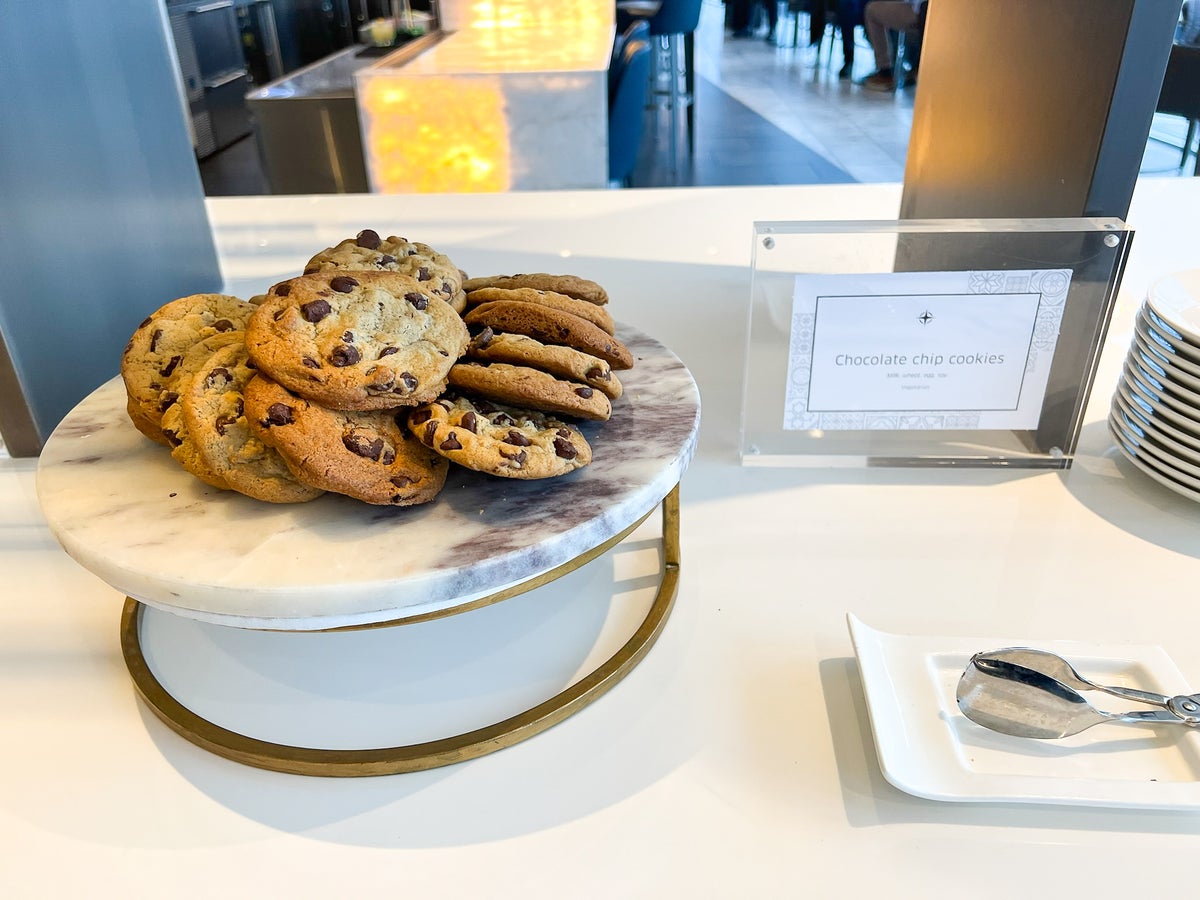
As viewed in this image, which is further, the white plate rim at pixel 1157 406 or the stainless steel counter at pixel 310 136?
the stainless steel counter at pixel 310 136

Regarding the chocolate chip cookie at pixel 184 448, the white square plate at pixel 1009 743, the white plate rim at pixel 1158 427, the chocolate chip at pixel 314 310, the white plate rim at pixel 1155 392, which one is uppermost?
the chocolate chip at pixel 314 310

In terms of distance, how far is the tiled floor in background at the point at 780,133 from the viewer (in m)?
3.48

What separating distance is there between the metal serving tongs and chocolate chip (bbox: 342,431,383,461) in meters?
0.35

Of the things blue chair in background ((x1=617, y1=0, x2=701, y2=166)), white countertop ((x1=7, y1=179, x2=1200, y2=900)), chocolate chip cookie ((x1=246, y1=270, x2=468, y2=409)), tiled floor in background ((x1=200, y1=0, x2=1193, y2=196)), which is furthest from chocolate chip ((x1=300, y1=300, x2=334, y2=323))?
blue chair in background ((x1=617, y1=0, x2=701, y2=166))

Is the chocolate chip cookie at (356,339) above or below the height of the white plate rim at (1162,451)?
above

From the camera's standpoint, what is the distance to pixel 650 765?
0.49 metres

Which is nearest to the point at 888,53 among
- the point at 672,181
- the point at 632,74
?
the point at 672,181

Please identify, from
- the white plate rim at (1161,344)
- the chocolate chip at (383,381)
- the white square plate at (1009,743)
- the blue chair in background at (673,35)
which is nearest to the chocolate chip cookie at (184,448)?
the chocolate chip at (383,381)

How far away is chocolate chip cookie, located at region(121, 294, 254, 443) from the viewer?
0.50 metres

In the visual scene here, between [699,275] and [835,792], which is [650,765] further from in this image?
[699,275]

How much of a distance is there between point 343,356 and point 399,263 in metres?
0.15

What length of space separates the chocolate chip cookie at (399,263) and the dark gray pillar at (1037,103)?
499 mm

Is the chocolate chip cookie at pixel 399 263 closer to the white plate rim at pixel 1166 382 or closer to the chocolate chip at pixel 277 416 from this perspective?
the chocolate chip at pixel 277 416

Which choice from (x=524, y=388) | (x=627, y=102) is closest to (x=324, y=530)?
(x=524, y=388)
